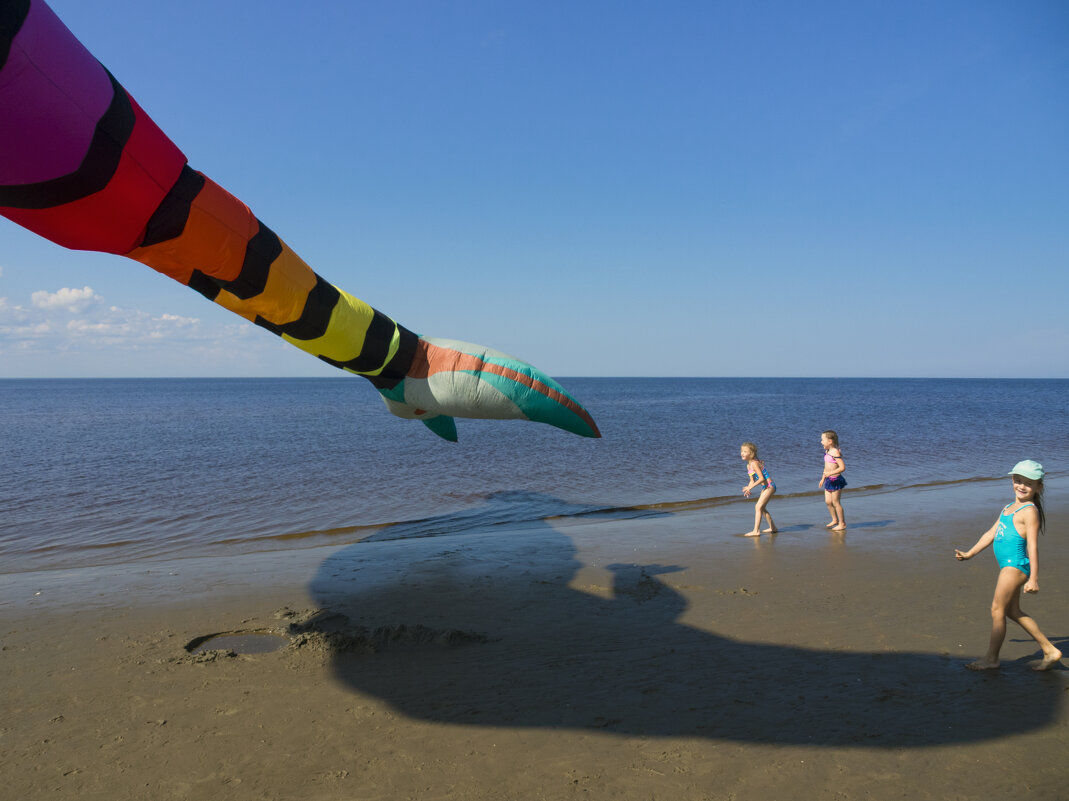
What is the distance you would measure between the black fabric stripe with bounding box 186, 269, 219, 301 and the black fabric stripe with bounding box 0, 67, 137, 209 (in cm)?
98

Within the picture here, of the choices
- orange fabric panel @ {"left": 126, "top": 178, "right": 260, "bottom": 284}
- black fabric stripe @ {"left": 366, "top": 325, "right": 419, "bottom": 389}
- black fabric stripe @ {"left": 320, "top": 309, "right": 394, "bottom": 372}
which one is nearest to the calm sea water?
black fabric stripe @ {"left": 366, "top": 325, "right": 419, "bottom": 389}

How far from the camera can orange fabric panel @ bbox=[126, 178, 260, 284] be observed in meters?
3.78

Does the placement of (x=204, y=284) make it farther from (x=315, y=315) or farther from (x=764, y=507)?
(x=764, y=507)

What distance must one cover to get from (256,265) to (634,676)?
424 centimetres

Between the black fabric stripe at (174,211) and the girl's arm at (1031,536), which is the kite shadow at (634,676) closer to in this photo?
the girl's arm at (1031,536)

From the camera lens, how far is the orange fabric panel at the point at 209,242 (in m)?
Answer: 3.78

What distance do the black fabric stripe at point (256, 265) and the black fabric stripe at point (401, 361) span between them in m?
1.20

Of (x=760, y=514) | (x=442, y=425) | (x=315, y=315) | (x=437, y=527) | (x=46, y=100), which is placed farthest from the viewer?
(x=437, y=527)

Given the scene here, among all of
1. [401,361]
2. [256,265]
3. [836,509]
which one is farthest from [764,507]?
[256,265]

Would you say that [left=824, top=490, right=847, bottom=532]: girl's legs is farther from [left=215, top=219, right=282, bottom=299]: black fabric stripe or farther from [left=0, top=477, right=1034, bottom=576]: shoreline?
[left=215, top=219, right=282, bottom=299]: black fabric stripe

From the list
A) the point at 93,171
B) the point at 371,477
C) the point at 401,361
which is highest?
the point at 93,171

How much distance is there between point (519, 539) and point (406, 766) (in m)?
6.53

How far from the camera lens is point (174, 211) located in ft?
11.9

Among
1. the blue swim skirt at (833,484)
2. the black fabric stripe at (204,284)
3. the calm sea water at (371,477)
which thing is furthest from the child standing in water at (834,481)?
the black fabric stripe at (204,284)
